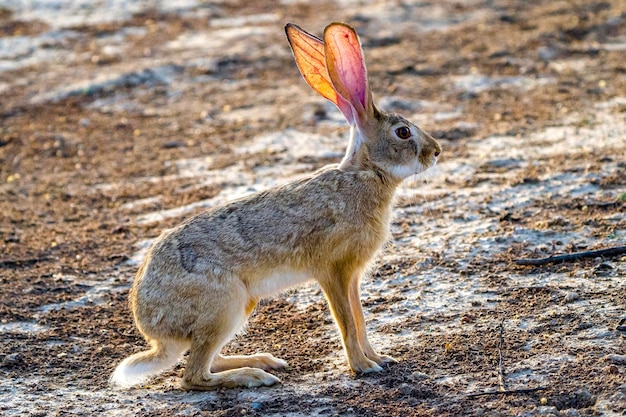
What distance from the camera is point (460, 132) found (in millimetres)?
10180

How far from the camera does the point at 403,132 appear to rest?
5.95 metres

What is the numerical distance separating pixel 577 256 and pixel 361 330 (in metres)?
1.73

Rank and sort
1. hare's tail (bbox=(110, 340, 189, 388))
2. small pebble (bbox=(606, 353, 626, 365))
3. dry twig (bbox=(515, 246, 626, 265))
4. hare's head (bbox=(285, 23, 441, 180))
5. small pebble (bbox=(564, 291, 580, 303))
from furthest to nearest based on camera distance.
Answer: dry twig (bbox=(515, 246, 626, 265)) < small pebble (bbox=(564, 291, 580, 303)) < hare's head (bbox=(285, 23, 441, 180)) < hare's tail (bbox=(110, 340, 189, 388)) < small pebble (bbox=(606, 353, 626, 365))

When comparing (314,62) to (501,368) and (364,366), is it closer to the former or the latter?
(364,366)

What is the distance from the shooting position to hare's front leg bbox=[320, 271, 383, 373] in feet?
18.5

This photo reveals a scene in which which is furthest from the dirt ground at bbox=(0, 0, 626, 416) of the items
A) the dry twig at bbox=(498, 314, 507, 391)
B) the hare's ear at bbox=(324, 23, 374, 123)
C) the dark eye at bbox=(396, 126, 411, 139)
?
the hare's ear at bbox=(324, 23, 374, 123)

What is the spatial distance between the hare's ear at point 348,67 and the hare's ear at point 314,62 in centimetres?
7

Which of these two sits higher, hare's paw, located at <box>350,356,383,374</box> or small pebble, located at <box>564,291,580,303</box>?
small pebble, located at <box>564,291,580,303</box>

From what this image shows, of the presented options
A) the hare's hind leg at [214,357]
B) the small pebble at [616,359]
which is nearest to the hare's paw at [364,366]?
the hare's hind leg at [214,357]

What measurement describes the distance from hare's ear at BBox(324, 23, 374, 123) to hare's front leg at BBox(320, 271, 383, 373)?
0.96 m

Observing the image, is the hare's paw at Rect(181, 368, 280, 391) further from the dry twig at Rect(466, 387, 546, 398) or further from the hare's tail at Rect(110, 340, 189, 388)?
the dry twig at Rect(466, 387, 546, 398)

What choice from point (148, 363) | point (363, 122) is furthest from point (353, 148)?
point (148, 363)

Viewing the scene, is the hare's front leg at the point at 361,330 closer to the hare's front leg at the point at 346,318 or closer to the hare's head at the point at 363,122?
the hare's front leg at the point at 346,318

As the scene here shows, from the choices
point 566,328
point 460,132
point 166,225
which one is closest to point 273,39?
point 460,132
